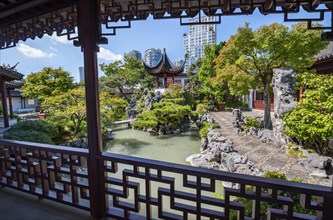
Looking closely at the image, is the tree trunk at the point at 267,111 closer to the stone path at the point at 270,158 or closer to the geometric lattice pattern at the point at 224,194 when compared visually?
the stone path at the point at 270,158

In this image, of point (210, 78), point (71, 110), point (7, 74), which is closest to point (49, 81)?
point (7, 74)

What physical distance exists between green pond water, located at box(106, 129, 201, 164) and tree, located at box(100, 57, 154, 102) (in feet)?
21.1

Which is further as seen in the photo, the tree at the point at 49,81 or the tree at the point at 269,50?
the tree at the point at 49,81

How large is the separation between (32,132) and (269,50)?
8.12 meters

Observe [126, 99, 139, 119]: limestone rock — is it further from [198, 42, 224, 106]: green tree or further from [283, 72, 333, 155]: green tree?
[283, 72, 333, 155]: green tree

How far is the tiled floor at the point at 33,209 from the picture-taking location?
1.86 m

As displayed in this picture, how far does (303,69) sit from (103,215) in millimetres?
8207

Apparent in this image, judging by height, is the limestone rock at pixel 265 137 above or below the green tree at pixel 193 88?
below

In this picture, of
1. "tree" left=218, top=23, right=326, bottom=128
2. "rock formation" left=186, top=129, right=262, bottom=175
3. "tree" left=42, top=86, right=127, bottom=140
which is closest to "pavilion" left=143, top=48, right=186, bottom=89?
"tree" left=42, top=86, right=127, bottom=140

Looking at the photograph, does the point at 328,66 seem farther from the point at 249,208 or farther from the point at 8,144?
the point at 8,144

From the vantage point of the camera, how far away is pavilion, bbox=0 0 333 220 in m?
1.29

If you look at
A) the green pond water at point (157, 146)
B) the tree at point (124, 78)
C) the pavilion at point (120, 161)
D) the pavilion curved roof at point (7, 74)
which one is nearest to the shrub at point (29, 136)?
the green pond water at point (157, 146)

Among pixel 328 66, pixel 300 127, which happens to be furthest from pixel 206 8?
pixel 328 66

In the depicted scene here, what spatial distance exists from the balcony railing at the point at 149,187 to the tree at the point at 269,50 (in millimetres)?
5786
